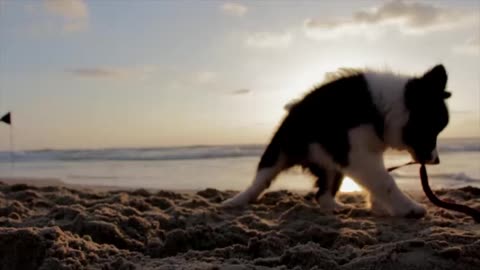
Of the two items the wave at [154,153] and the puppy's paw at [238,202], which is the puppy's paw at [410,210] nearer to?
the puppy's paw at [238,202]

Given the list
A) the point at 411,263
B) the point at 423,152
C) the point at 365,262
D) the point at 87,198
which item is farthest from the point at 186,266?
the point at 87,198

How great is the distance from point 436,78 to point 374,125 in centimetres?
60

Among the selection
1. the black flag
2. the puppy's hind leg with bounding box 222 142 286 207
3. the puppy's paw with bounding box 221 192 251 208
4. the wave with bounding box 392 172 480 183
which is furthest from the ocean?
the black flag

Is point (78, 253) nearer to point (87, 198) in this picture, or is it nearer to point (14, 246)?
point (14, 246)

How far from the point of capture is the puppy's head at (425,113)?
15.1ft

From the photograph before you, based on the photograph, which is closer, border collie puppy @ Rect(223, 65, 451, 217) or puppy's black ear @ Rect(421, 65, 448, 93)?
puppy's black ear @ Rect(421, 65, 448, 93)

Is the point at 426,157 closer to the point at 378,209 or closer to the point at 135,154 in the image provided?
the point at 378,209

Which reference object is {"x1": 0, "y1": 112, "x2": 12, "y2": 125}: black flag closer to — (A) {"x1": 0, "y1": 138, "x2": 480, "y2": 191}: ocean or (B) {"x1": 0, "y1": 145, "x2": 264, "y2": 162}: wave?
(A) {"x1": 0, "y1": 138, "x2": 480, "y2": 191}: ocean

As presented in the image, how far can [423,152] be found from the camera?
477 centimetres

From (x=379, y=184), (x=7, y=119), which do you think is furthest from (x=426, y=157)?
(x=7, y=119)

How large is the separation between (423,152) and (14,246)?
322 centimetres

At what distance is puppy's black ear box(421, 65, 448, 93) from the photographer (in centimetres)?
451

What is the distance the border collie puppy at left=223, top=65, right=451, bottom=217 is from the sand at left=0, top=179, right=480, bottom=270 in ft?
0.85

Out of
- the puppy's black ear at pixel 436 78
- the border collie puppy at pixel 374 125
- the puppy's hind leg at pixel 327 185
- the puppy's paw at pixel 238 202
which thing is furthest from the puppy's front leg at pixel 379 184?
the puppy's paw at pixel 238 202
